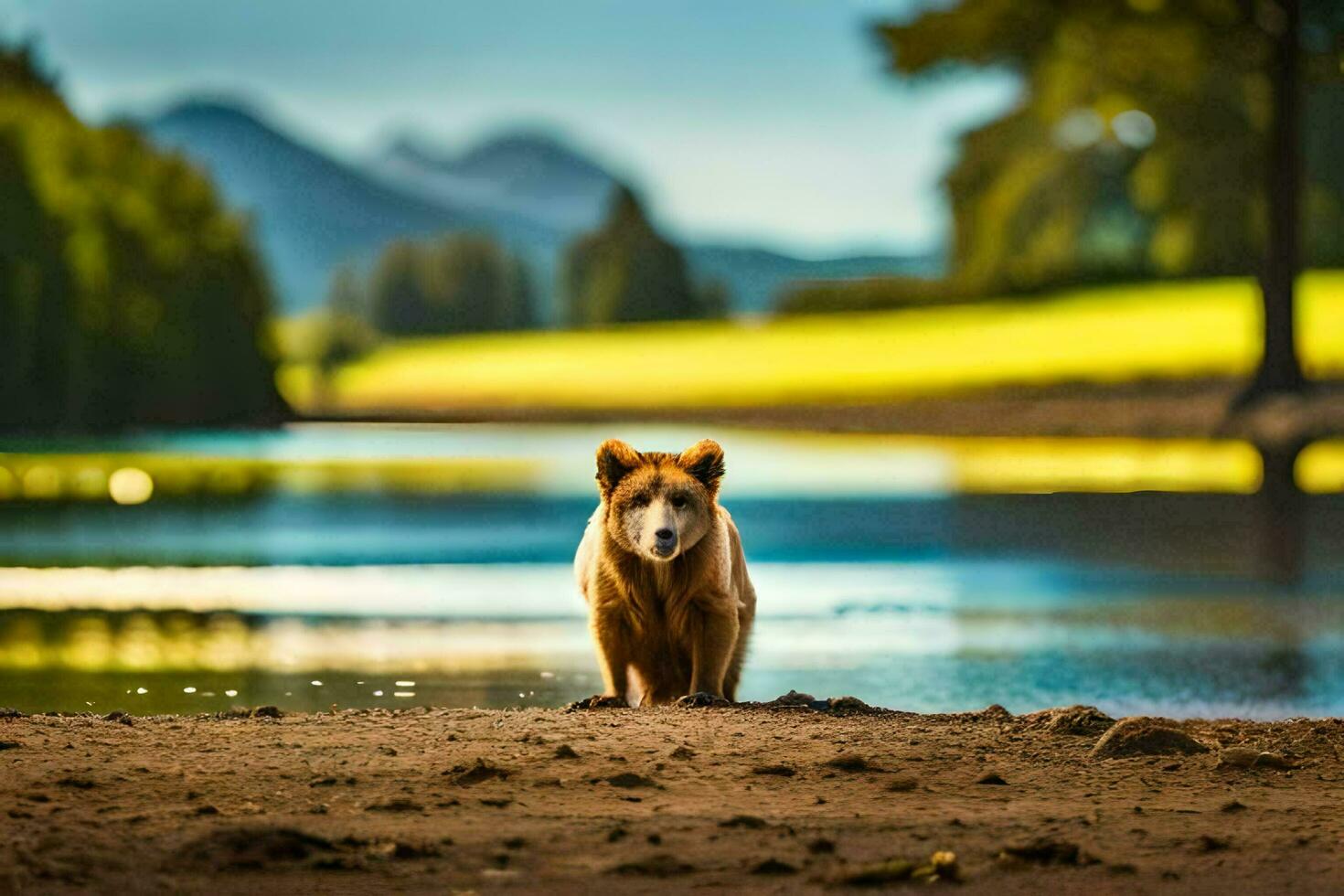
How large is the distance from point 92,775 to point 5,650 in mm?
5744

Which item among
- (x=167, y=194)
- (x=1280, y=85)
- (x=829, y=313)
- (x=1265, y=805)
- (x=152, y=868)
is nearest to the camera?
(x=152, y=868)

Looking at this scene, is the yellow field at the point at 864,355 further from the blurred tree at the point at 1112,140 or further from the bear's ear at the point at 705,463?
the bear's ear at the point at 705,463

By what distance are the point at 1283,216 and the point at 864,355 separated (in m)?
33.4

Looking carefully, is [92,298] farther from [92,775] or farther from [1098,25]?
[92,775]

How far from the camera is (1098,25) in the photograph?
3197cm

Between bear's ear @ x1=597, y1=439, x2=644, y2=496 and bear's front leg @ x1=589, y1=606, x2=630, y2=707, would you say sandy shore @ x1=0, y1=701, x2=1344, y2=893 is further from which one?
bear's ear @ x1=597, y1=439, x2=644, y2=496

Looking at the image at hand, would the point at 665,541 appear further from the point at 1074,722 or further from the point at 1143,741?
the point at 1143,741

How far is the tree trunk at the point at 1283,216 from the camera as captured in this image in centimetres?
3114

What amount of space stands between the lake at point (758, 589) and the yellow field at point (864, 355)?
2237cm

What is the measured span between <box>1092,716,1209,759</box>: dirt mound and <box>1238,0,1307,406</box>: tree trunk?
25.6m

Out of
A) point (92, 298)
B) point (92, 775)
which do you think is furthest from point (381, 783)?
point (92, 298)

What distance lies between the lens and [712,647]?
862 centimetres

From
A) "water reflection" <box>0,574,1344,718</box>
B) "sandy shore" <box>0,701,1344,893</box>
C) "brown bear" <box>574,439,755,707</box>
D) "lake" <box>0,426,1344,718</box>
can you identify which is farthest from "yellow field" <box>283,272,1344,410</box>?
"sandy shore" <box>0,701,1344,893</box>

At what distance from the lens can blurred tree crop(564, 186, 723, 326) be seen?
272ft
